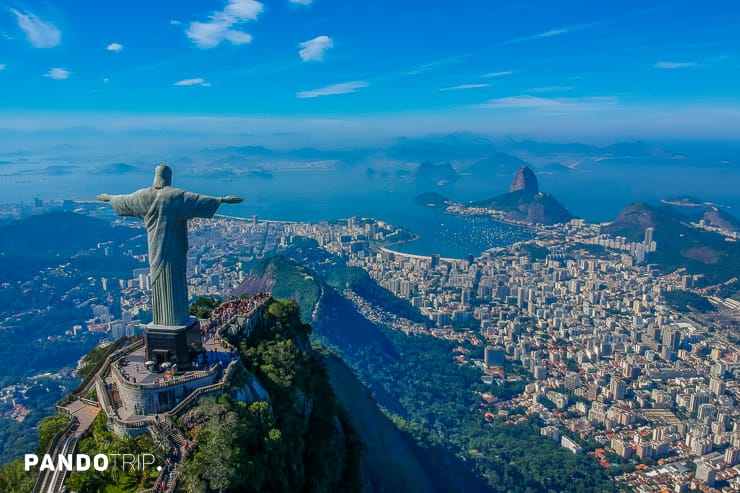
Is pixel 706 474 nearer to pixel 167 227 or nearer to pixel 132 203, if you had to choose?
pixel 167 227

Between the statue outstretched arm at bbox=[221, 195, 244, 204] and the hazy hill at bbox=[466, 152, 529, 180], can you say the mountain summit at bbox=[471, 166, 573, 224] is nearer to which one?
the hazy hill at bbox=[466, 152, 529, 180]

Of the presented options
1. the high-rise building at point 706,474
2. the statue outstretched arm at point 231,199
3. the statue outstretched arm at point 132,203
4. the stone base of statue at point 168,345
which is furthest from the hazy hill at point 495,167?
the stone base of statue at point 168,345

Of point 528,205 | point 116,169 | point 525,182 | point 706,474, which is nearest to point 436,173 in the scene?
point 525,182

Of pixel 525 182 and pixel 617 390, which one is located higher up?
pixel 525 182

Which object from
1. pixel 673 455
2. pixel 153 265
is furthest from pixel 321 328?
pixel 153 265

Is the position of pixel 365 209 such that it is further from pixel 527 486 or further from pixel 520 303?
pixel 527 486


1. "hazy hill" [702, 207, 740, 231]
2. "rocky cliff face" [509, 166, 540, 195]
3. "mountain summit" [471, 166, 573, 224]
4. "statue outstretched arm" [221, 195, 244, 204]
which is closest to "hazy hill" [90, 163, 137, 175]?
"mountain summit" [471, 166, 573, 224]
